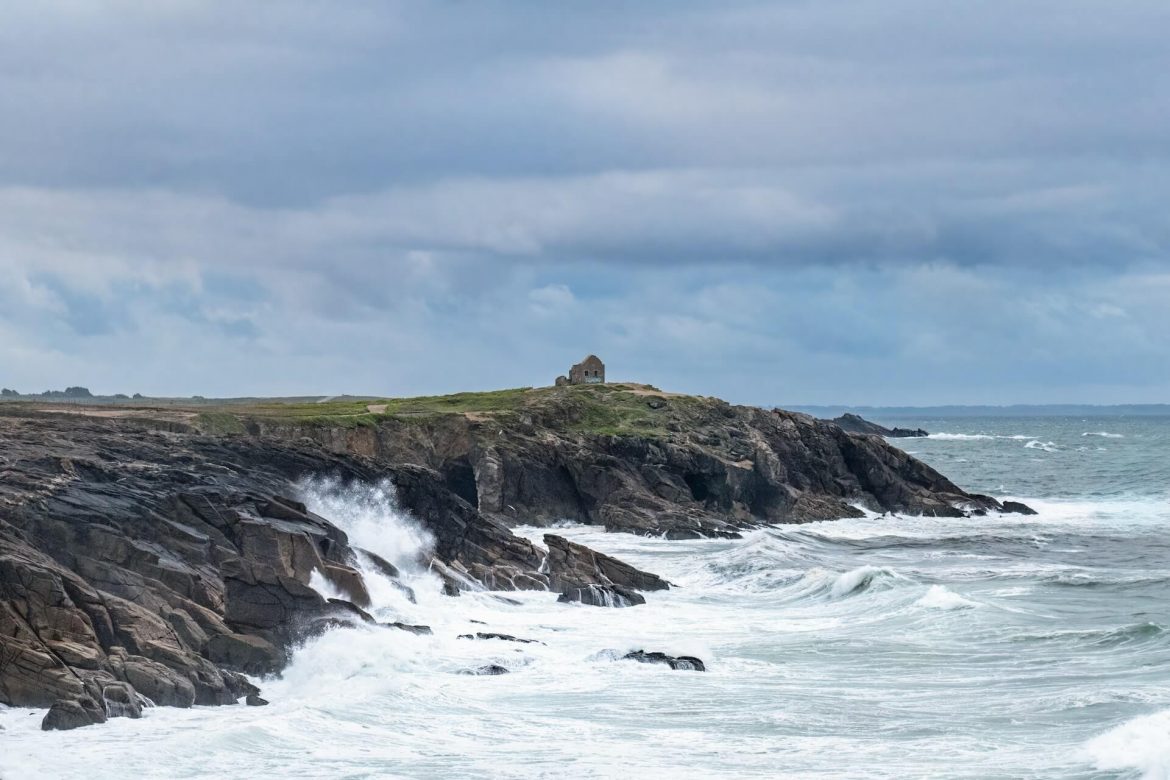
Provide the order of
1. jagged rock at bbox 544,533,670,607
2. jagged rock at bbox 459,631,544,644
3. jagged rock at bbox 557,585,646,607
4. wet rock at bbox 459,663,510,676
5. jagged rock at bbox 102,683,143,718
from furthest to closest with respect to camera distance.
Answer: jagged rock at bbox 544,533,670,607 → jagged rock at bbox 557,585,646,607 → jagged rock at bbox 459,631,544,644 → wet rock at bbox 459,663,510,676 → jagged rock at bbox 102,683,143,718

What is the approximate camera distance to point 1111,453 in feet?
454

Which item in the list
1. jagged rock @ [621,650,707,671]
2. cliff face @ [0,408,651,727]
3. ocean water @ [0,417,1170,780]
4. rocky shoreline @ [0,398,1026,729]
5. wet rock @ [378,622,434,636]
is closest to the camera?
ocean water @ [0,417,1170,780]

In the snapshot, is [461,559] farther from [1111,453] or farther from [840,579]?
[1111,453]

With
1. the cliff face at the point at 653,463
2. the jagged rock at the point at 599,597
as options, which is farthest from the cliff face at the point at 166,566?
the cliff face at the point at 653,463

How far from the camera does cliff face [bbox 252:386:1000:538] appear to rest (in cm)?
6397

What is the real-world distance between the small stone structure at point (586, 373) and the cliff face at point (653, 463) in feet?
32.0

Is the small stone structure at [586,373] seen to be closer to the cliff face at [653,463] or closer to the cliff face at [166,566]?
the cliff face at [653,463]

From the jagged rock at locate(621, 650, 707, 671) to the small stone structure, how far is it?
5460 centimetres

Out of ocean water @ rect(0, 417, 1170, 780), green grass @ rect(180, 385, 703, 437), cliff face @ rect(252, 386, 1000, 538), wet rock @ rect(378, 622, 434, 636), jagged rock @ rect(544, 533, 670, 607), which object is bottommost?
ocean water @ rect(0, 417, 1170, 780)

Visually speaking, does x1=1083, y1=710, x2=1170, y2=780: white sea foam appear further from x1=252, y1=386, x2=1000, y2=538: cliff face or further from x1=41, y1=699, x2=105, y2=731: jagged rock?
x1=252, y1=386, x2=1000, y2=538: cliff face

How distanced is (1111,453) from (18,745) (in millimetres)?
129879

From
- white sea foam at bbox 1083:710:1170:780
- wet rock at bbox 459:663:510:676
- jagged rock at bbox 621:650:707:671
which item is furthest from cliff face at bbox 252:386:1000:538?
white sea foam at bbox 1083:710:1170:780

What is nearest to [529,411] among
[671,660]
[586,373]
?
[586,373]

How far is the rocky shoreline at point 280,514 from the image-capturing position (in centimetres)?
2688
